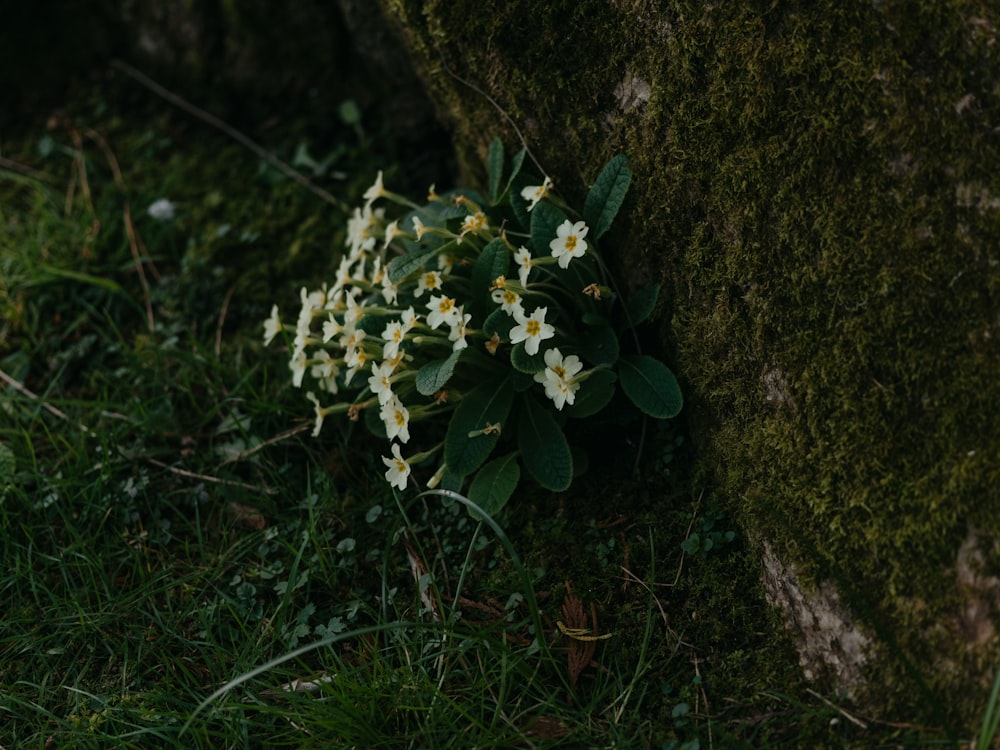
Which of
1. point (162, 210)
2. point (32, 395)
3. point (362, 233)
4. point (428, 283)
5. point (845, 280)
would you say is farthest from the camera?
point (162, 210)

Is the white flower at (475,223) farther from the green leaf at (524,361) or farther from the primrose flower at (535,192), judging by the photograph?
the green leaf at (524,361)

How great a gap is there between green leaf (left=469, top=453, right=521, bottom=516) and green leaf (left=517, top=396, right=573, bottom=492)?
0.04 m

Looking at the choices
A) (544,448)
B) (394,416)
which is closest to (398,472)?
(394,416)

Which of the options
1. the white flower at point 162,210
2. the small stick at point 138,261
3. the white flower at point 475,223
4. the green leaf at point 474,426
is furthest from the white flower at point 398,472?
the white flower at point 162,210

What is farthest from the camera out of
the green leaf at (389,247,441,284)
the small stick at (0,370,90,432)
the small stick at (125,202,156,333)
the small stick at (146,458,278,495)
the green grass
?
the small stick at (125,202,156,333)

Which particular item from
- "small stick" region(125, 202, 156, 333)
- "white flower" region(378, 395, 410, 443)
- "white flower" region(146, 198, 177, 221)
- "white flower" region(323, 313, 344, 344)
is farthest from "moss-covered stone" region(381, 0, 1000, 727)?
"white flower" region(146, 198, 177, 221)

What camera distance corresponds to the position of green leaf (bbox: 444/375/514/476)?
2488mm

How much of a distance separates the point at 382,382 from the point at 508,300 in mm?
392

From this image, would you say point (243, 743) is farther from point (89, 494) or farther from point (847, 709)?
point (847, 709)

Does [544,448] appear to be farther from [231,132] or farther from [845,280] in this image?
[231,132]

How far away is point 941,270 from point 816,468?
0.49 meters

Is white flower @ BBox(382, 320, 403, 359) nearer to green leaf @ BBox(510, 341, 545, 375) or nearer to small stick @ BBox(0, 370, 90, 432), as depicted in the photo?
green leaf @ BBox(510, 341, 545, 375)

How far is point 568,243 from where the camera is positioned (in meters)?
2.43

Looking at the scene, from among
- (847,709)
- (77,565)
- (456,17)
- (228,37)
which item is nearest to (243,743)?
(77,565)
